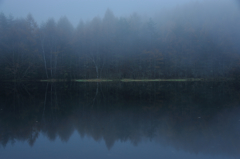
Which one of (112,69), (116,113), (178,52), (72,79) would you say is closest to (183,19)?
(178,52)

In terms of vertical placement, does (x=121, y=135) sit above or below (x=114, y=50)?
below

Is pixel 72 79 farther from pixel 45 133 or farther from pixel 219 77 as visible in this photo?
pixel 45 133

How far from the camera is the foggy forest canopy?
37.6 metres

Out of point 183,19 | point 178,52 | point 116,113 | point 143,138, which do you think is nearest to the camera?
point 143,138

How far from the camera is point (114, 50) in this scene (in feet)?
133

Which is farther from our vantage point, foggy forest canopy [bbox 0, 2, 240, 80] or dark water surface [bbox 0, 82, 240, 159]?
foggy forest canopy [bbox 0, 2, 240, 80]

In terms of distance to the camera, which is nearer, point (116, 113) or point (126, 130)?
point (126, 130)

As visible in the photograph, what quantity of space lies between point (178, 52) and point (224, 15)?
60.0 feet

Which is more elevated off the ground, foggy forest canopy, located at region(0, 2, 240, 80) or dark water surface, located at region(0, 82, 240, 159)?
foggy forest canopy, located at region(0, 2, 240, 80)

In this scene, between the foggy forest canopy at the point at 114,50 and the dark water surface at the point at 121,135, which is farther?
the foggy forest canopy at the point at 114,50

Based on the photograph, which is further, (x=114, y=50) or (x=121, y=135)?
(x=114, y=50)

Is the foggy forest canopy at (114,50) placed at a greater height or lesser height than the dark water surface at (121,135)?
greater

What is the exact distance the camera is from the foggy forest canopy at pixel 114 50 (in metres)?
37.6

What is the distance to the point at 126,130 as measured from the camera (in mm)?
6402
